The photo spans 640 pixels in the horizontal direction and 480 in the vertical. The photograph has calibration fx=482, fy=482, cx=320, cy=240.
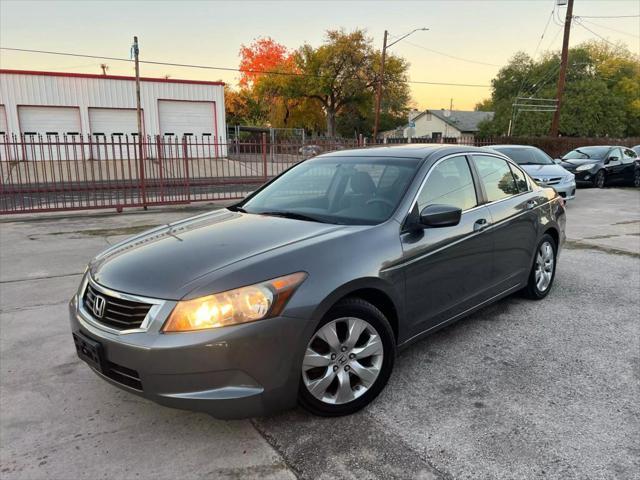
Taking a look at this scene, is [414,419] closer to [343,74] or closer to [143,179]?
[143,179]

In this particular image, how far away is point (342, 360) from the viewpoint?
107 inches

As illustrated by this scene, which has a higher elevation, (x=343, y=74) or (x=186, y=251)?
(x=343, y=74)

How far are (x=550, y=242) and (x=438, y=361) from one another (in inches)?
86.8

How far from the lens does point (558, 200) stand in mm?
5152

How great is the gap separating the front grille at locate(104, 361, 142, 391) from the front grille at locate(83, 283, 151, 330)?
0.66 feet

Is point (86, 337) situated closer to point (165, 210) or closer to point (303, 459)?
point (303, 459)

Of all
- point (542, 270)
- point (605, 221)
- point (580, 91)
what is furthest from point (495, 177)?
point (580, 91)

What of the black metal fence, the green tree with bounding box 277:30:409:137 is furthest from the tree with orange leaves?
the black metal fence

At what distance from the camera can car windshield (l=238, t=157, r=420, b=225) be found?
10.8 feet

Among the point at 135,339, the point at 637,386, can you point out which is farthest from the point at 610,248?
the point at 135,339

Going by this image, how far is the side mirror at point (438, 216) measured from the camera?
308cm

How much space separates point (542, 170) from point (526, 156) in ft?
2.93

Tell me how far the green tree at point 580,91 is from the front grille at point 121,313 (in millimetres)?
51056

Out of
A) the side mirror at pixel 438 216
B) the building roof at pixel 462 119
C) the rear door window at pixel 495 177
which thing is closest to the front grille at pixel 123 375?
the side mirror at pixel 438 216
